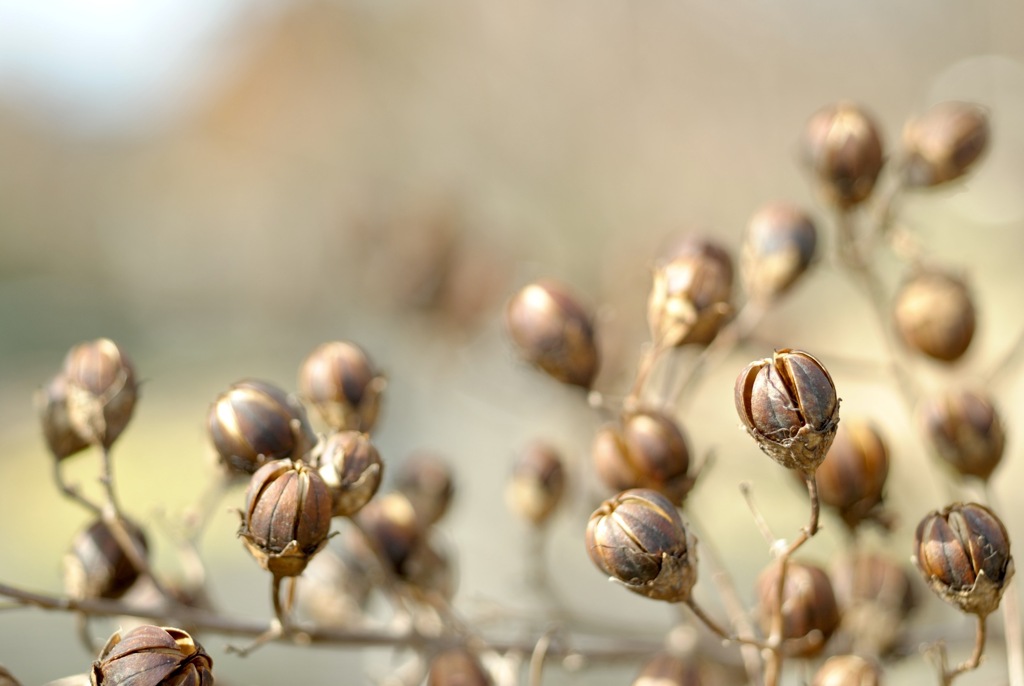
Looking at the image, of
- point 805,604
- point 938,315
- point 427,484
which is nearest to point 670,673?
point 805,604

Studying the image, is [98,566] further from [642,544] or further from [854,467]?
[854,467]

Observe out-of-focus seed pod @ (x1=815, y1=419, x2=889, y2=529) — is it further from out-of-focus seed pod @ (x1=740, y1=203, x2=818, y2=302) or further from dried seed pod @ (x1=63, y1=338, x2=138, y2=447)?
dried seed pod @ (x1=63, y1=338, x2=138, y2=447)

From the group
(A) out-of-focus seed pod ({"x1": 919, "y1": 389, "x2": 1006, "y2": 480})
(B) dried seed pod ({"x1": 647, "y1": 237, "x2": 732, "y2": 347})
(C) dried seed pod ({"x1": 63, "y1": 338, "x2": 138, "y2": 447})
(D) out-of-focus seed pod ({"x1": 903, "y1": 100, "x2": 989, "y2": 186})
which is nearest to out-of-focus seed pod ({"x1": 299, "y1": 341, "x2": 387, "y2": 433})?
(C) dried seed pod ({"x1": 63, "y1": 338, "x2": 138, "y2": 447})

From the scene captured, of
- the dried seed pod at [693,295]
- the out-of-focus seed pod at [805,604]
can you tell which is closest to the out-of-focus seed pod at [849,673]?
the out-of-focus seed pod at [805,604]

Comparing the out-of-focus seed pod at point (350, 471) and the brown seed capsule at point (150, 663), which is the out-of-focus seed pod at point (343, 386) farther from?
the brown seed capsule at point (150, 663)

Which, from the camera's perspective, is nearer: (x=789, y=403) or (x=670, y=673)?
(x=789, y=403)

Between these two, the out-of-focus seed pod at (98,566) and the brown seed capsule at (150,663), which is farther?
the out-of-focus seed pod at (98,566)


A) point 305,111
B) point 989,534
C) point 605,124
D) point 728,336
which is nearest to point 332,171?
point 305,111
